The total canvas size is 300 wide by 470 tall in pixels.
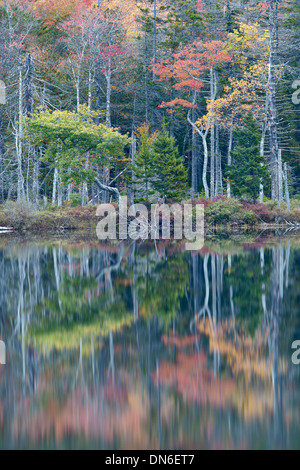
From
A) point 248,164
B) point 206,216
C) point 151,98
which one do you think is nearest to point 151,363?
point 206,216

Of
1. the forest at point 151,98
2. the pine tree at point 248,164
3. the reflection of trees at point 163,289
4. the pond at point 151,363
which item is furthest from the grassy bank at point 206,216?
the pond at point 151,363

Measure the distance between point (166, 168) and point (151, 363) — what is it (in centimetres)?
2464

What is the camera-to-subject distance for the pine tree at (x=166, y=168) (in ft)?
97.9

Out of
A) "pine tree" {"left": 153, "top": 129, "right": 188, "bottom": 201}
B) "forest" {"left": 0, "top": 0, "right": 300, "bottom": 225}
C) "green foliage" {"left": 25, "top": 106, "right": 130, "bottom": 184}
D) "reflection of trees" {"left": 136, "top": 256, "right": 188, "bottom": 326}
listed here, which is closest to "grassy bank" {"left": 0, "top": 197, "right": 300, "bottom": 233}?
"forest" {"left": 0, "top": 0, "right": 300, "bottom": 225}

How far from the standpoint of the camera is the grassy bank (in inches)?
1118

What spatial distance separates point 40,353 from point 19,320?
1.85 meters

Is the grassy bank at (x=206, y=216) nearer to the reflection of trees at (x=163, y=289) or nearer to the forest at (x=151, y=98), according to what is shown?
the forest at (x=151, y=98)

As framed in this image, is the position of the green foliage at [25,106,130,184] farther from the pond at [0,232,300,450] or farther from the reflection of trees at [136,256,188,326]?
the pond at [0,232,300,450]

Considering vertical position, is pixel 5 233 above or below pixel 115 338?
above

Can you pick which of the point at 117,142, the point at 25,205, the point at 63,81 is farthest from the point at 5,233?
the point at 63,81

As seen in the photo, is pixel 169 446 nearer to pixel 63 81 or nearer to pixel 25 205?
pixel 25 205

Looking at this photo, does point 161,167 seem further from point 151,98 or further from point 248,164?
point 151,98
